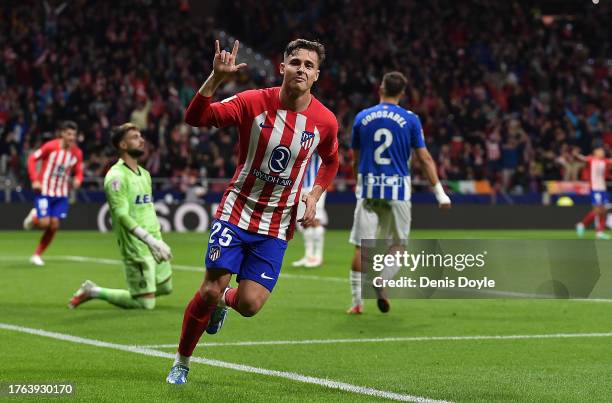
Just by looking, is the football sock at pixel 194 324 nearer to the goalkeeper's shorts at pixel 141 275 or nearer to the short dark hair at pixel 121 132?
the goalkeeper's shorts at pixel 141 275

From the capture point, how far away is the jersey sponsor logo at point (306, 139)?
735 cm

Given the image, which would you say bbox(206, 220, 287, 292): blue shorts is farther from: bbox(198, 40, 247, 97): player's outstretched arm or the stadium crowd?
the stadium crowd

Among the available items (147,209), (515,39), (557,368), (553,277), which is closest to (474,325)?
(557,368)

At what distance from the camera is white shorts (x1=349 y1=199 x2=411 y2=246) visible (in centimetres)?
1132

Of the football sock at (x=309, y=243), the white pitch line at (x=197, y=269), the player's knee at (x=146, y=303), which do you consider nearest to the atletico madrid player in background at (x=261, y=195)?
the player's knee at (x=146, y=303)

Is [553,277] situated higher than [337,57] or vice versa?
[337,57]

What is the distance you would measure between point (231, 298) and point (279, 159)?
3.27 feet

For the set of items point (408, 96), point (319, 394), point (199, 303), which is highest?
point (408, 96)

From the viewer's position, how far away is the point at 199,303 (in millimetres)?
7211

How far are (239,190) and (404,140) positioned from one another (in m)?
4.16

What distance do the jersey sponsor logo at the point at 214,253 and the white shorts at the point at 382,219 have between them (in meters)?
4.26

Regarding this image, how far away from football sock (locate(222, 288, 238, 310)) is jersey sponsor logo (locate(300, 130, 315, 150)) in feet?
3.49

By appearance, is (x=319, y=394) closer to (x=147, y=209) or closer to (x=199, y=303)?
(x=199, y=303)

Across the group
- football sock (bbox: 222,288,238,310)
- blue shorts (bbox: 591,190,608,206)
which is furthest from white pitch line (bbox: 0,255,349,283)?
blue shorts (bbox: 591,190,608,206)
